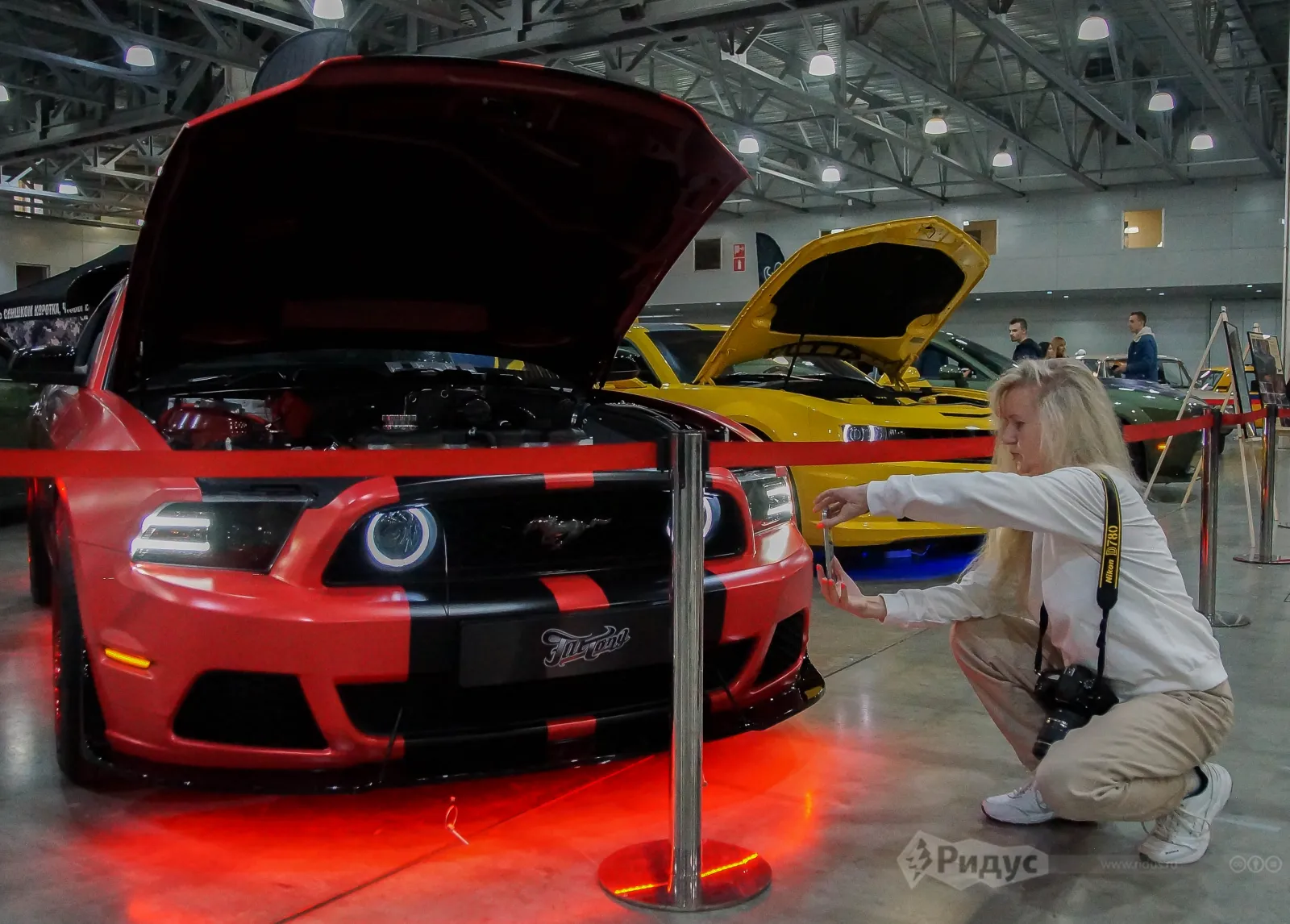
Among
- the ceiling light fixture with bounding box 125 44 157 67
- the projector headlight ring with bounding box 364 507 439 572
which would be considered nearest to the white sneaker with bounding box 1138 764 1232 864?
the projector headlight ring with bounding box 364 507 439 572

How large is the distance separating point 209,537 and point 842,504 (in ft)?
4.13

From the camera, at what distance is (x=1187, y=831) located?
90.7 inches

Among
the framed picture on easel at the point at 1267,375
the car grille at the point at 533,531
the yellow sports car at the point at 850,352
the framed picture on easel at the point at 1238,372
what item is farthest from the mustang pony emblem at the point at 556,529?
the framed picture on easel at the point at 1267,375

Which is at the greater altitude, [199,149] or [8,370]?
[199,149]

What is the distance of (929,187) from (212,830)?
943 inches

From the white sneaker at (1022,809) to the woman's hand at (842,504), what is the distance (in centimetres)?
85

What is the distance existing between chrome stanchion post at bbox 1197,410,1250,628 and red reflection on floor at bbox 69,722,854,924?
7.99 feet

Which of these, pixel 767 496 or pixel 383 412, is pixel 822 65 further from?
pixel 767 496

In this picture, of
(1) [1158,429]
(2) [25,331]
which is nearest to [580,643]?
(1) [1158,429]

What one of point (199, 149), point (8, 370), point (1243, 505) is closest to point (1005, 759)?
point (199, 149)

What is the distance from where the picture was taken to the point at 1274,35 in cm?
1502

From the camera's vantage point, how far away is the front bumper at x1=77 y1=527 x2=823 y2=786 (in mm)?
2156

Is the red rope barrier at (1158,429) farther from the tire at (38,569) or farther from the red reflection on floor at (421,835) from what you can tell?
the tire at (38,569)

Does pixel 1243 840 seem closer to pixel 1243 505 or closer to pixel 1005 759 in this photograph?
pixel 1005 759
